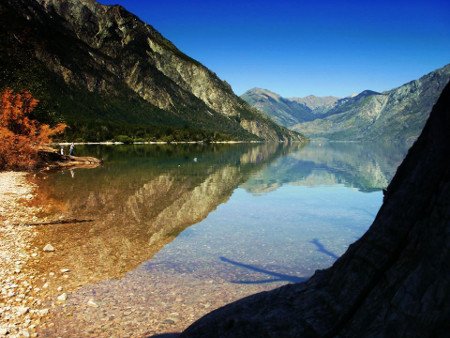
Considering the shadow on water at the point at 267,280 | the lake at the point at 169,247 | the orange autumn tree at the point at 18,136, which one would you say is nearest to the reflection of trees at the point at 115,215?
the lake at the point at 169,247

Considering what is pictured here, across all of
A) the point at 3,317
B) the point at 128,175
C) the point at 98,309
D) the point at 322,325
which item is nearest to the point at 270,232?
the point at 98,309

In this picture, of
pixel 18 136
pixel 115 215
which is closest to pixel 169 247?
pixel 115 215

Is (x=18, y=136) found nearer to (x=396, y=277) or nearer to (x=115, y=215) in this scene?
(x=115, y=215)

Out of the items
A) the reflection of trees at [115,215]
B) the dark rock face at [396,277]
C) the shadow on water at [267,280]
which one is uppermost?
the dark rock face at [396,277]

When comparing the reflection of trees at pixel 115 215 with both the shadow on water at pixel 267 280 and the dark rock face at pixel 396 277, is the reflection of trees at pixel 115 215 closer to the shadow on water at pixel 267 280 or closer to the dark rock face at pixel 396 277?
the shadow on water at pixel 267 280

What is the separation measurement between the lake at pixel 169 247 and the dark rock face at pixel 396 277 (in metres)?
6.33

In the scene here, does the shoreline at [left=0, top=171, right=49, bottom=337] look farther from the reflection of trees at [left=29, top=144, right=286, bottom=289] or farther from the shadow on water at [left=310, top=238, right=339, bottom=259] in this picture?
the shadow on water at [left=310, top=238, right=339, bottom=259]

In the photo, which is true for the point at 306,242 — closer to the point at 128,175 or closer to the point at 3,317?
the point at 3,317

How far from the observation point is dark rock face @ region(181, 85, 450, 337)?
14.2ft

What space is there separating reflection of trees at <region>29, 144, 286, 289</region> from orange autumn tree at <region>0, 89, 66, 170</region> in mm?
8137

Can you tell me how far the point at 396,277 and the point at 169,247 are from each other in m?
16.2

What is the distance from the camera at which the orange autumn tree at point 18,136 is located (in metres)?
52.6

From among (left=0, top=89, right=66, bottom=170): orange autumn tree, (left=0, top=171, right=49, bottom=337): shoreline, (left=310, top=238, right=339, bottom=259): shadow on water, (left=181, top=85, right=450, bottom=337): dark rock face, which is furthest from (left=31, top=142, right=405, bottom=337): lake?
(left=0, top=89, right=66, bottom=170): orange autumn tree

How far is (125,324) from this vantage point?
36.6ft
